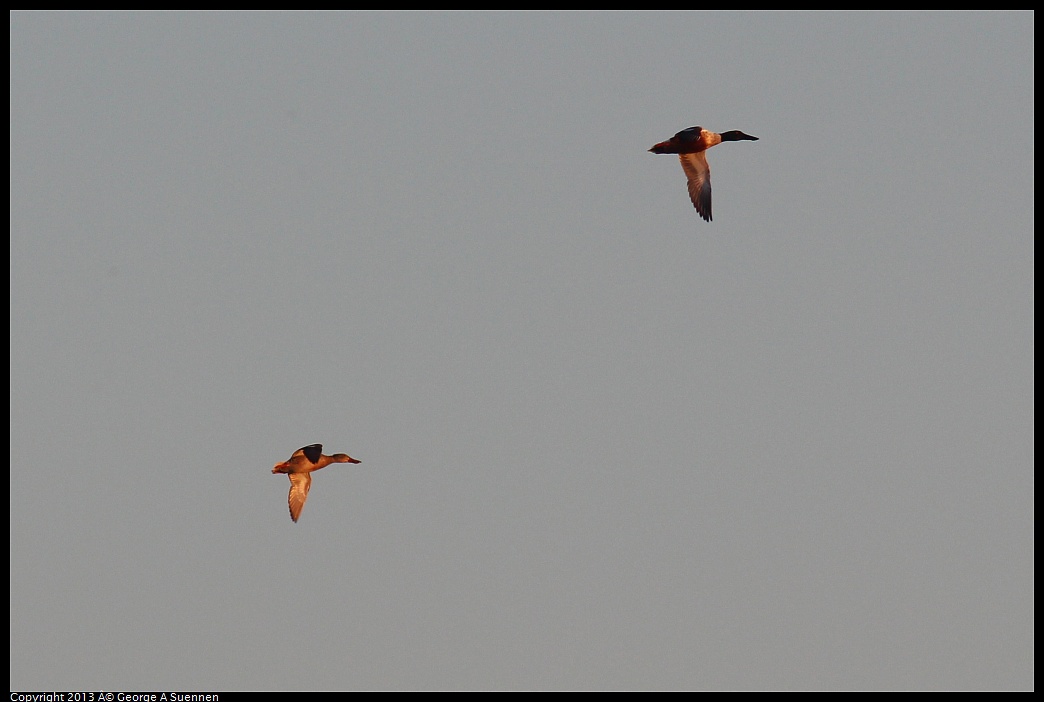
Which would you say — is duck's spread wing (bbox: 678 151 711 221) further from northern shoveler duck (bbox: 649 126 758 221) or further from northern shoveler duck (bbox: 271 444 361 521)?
northern shoveler duck (bbox: 271 444 361 521)

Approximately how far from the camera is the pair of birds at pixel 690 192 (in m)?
65.4

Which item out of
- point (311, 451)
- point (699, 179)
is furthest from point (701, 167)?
point (311, 451)

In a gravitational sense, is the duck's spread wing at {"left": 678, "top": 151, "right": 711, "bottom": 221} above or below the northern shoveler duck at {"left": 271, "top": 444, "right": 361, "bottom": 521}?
above

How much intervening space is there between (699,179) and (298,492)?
11.4m

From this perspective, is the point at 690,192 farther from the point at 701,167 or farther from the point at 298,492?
the point at 298,492

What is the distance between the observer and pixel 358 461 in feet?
231

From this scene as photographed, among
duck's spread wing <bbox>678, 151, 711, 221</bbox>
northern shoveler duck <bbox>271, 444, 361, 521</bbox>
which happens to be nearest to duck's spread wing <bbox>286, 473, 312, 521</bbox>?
northern shoveler duck <bbox>271, 444, 361, 521</bbox>

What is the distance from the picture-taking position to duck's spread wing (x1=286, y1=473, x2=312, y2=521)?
68625mm

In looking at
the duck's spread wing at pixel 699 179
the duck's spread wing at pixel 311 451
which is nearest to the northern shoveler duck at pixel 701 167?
the duck's spread wing at pixel 699 179

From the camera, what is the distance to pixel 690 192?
219ft

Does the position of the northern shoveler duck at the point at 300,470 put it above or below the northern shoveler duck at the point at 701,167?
below

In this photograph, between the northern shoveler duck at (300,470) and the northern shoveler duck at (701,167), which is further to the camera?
the northern shoveler duck at (300,470)

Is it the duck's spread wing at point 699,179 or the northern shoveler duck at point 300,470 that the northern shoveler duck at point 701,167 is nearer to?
the duck's spread wing at point 699,179

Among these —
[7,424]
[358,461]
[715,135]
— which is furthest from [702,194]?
[7,424]
